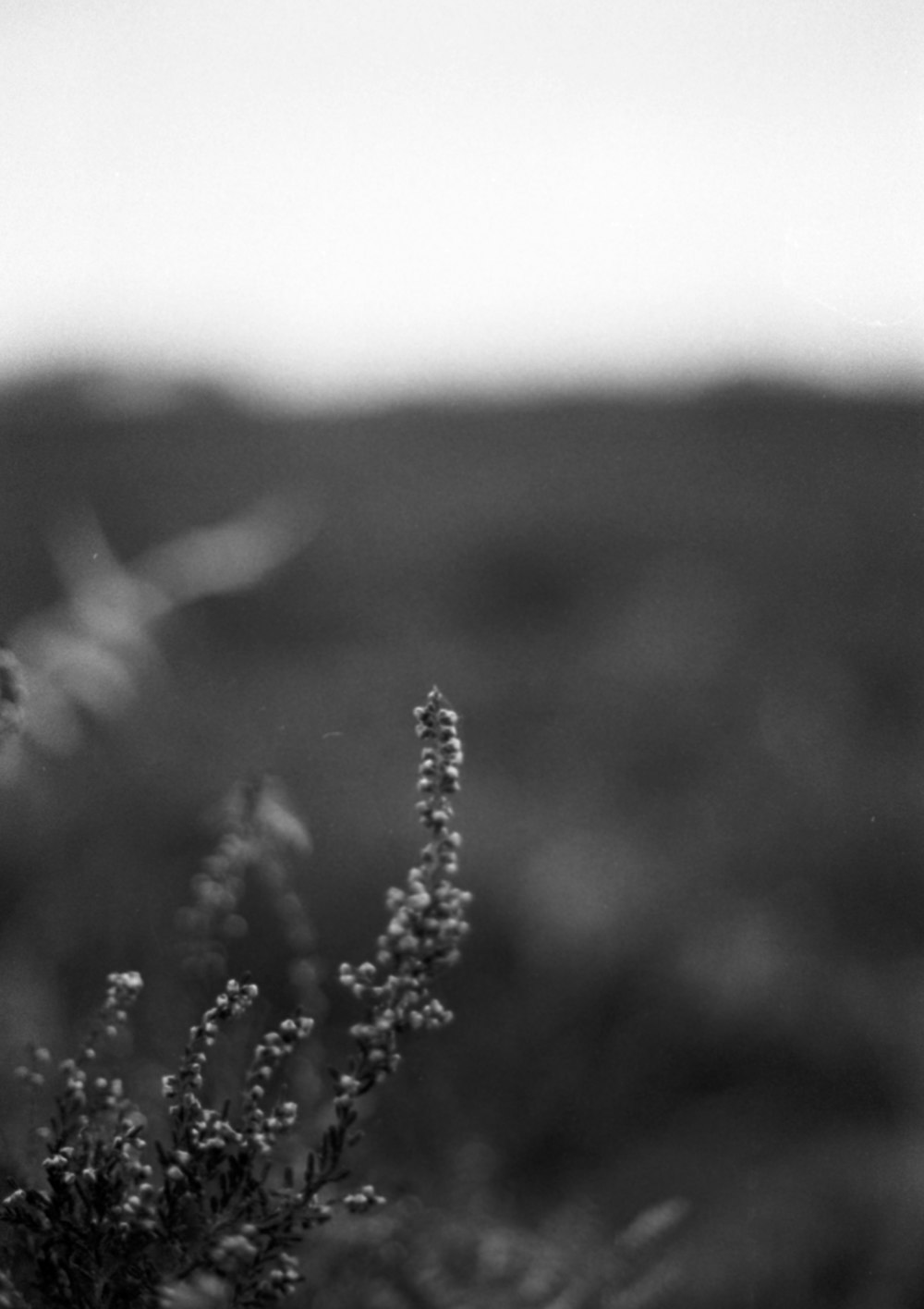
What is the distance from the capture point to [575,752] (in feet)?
24.8

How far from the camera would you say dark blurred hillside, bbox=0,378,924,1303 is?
11.9 ft

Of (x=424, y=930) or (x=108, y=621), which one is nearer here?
(x=424, y=930)

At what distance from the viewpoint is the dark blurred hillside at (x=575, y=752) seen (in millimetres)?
3623

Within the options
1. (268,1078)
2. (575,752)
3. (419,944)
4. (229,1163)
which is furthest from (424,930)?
(575,752)

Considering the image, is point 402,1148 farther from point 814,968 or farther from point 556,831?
point 556,831

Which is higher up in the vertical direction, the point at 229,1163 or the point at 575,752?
the point at 575,752

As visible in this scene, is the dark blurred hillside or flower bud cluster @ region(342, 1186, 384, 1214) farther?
the dark blurred hillside

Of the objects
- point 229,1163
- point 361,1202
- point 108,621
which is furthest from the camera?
point 108,621

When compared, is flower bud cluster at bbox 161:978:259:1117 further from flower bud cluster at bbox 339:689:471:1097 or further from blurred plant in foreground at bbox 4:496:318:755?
blurred plant in foreground at bbox 4:496:318:755

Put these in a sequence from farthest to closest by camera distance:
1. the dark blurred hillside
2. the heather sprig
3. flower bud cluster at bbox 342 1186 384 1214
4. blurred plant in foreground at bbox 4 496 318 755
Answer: the dark blurred hillside → blurred plant in foreground at bbox 4 496 318 755 → the heather sprig → flower bud cluster at bbox 342 1186 384 1214

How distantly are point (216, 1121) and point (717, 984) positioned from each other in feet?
11.6

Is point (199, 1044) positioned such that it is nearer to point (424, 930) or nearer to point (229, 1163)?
point (229, 1163)

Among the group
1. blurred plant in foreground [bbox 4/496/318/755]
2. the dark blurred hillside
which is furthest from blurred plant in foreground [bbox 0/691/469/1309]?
the dark blurred hillside

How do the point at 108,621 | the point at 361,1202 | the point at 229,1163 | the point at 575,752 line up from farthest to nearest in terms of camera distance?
the point at 575,752
the point at 108,621
the point at 229,1163
the point at 361,1202
